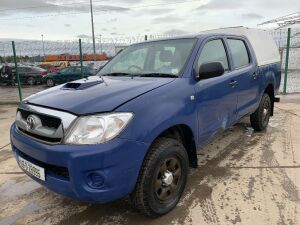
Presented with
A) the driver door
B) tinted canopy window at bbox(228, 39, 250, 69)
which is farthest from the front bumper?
tinted canopy window at bbox(228, 39, 250, 69)

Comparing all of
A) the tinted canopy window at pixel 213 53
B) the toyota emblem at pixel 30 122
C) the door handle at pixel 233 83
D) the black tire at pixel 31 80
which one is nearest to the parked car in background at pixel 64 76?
the black tire at pixel 31 80

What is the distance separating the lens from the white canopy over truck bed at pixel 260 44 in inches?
227

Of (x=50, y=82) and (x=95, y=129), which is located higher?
(x=95, y=129)

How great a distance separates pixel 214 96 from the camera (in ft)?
12.8

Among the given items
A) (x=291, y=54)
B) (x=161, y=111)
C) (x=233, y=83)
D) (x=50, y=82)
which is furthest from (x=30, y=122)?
(x=50, y=82)

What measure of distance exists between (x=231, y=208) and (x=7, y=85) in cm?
2215

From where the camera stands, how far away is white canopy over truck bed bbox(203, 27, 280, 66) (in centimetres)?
576

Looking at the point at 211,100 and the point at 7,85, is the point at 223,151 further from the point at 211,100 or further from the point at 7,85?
the point at 7,85

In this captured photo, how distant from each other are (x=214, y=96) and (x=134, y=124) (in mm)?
1512

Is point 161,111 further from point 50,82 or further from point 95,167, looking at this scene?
point 50,82

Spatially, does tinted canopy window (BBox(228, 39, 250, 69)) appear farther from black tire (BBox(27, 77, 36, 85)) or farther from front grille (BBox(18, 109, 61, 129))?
black tire (BBox(27, 77, 36, 85))

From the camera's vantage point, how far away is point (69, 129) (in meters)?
2.65

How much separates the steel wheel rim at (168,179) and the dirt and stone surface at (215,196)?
24 centimetres

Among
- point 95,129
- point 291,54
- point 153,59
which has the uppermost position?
point 153,59
